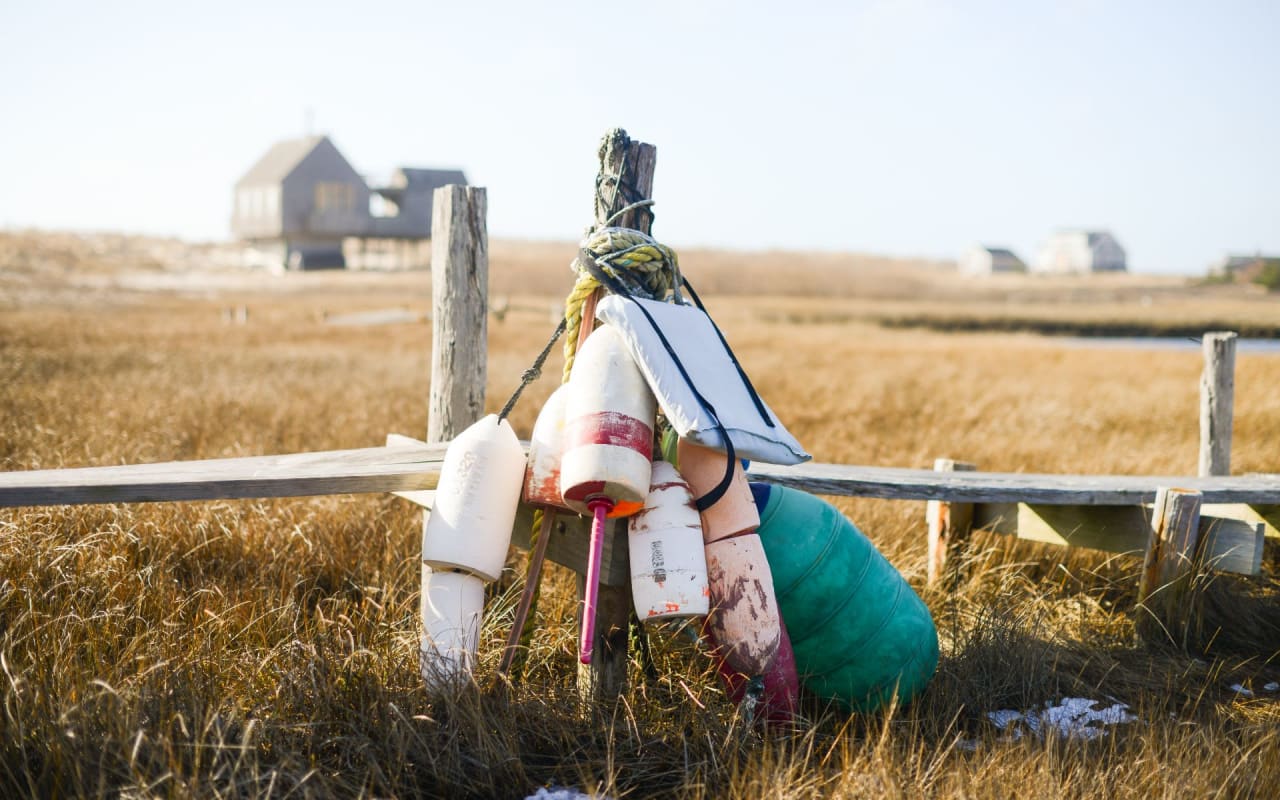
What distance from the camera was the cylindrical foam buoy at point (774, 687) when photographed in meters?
3.45

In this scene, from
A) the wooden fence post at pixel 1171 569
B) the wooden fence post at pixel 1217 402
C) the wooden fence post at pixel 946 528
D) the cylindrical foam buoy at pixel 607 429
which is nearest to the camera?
the cylindrical foam buoy at pixel 607 429

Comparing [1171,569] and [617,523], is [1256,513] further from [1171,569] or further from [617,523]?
[617,523]

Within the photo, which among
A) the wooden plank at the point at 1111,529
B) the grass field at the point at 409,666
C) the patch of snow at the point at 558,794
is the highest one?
the wooden plank at the point at 1111,529

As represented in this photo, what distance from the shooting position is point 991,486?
5176 millimetres

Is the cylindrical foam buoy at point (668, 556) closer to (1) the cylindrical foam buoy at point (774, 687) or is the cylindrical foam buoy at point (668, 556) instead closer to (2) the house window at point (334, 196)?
(1) the cylindrical foam buoy at point (774, 687)

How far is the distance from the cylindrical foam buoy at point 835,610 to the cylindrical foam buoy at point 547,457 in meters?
0.90

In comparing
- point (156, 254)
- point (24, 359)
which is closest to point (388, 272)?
point (156, 254)

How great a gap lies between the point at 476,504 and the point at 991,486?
3.06 m

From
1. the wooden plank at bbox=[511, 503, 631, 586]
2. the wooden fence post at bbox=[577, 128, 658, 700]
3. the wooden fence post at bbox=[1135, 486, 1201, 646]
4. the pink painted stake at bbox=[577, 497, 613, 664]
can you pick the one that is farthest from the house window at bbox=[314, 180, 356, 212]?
the pink painted stake at bbox=[577, 497, 613, 664]

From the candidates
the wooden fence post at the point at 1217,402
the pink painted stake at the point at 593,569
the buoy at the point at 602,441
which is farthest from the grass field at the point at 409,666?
the wooden fence post at the point at 1217,402

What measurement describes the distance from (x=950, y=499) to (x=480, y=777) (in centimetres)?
304

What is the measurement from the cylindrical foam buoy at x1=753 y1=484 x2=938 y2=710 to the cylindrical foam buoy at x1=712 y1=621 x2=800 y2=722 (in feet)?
1.09

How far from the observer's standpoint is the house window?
56.9m

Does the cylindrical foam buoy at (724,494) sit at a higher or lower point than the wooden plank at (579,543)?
higher
